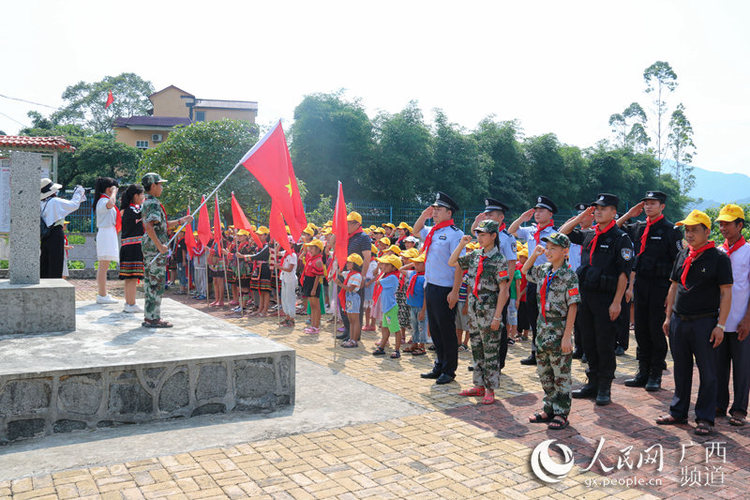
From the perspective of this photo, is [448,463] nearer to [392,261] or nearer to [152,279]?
[152,279]

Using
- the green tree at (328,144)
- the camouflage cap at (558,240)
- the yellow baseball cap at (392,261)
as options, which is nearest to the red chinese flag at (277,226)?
the yellow baseball cap at (392,261)

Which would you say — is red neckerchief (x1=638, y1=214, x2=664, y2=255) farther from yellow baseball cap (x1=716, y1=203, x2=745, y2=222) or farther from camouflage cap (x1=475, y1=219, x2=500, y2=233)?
camouflage cap (x1=475, y1=219, x2=500, y2=233)

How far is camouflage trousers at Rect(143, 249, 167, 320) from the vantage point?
6949 millimetres

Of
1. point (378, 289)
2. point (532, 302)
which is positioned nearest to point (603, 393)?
point (532, 302)

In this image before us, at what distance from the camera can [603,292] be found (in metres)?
6.48

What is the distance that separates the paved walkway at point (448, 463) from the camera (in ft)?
13.6

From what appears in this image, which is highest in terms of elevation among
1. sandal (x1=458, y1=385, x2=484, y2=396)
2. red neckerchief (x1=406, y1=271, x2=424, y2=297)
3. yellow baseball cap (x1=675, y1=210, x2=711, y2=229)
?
yellow baseball cap (x1=675, y1=210, x2=711, y2=229)

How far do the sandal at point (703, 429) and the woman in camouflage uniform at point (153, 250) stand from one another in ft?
18.7

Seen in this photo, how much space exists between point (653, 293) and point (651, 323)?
1.19ft

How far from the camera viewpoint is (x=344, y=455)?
4.81 m

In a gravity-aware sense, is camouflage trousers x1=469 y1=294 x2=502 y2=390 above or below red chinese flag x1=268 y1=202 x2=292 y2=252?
below

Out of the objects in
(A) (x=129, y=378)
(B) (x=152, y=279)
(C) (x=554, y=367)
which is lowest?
(A) (x=129, y=378)

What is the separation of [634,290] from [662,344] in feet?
2.47

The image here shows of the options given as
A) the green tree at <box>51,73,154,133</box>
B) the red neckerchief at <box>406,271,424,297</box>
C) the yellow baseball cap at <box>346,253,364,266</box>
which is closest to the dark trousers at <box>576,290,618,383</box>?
the red neckerchief at <box>406,271,424,297</box>
